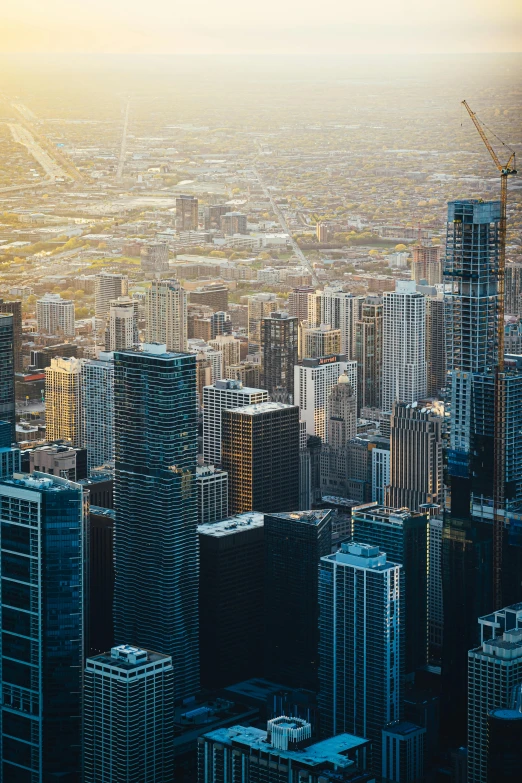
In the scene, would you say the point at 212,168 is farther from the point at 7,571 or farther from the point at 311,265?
the point at 7,571

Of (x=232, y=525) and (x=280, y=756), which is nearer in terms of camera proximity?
(x=280, y=756)

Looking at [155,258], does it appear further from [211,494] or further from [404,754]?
[404,754]

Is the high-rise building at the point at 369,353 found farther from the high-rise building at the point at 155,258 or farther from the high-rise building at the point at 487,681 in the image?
the high-rise building at the point at 487,681

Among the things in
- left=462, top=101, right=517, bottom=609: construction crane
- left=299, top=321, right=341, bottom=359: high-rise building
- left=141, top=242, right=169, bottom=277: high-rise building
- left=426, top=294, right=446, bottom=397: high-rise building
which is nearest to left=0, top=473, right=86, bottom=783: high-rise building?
left=462, top=101, right=517, bottom=609: construction crane

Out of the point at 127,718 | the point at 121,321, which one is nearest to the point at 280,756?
the point at 127,718

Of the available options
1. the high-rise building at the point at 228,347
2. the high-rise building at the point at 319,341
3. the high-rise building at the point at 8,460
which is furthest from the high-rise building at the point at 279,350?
the high-rise building at the point at 8,460

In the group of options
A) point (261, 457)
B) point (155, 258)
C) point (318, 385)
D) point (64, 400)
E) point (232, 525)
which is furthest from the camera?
point (155, 258)

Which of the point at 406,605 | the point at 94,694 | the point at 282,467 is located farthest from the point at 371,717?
the point at 282,467
